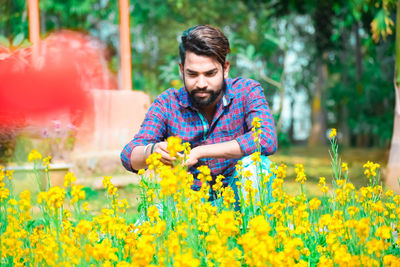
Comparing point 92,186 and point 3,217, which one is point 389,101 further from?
point 3,217

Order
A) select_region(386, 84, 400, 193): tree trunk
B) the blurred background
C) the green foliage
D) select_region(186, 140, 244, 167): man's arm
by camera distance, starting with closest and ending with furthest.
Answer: select_region(186, 140, 244, 167): man's arm, select_region(386, 84, 400, 193): tree trunk, the blurred background, the green foliage

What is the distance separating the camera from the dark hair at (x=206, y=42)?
2660 mm

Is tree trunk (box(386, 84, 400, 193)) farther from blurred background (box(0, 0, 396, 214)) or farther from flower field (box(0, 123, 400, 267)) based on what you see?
flower field (box(0, 123, 400, 267))

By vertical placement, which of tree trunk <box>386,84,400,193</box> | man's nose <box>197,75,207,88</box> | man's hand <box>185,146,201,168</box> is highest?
man's nose <box>197,75,207,88</box>

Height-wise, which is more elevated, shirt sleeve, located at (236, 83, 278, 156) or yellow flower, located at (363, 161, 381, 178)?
shirt sleeve, located at (236, 83, 278, 156)

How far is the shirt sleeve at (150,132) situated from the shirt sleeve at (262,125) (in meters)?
0.52

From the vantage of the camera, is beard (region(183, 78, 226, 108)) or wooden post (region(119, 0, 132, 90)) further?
wooden post (region(119, 0, 132, 90))

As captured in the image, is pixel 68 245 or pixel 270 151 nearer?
pixel 68 245

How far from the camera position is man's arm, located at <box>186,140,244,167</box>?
7.67 ft

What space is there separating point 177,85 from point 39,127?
301 centimetres

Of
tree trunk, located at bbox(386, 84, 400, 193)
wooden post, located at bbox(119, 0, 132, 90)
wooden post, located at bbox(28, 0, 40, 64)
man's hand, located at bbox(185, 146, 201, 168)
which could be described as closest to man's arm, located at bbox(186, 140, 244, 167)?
man's hand, located at bbox(185, 146, 201, 168)

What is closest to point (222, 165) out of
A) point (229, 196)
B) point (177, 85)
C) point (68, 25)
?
point (229, 196)

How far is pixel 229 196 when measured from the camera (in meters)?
2.07

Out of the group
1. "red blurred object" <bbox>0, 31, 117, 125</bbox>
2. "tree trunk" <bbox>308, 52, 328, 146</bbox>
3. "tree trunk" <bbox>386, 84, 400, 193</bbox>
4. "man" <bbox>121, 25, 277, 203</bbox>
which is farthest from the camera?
"tree trunk" <bbox>308, 52, 328, 146</bbox>
